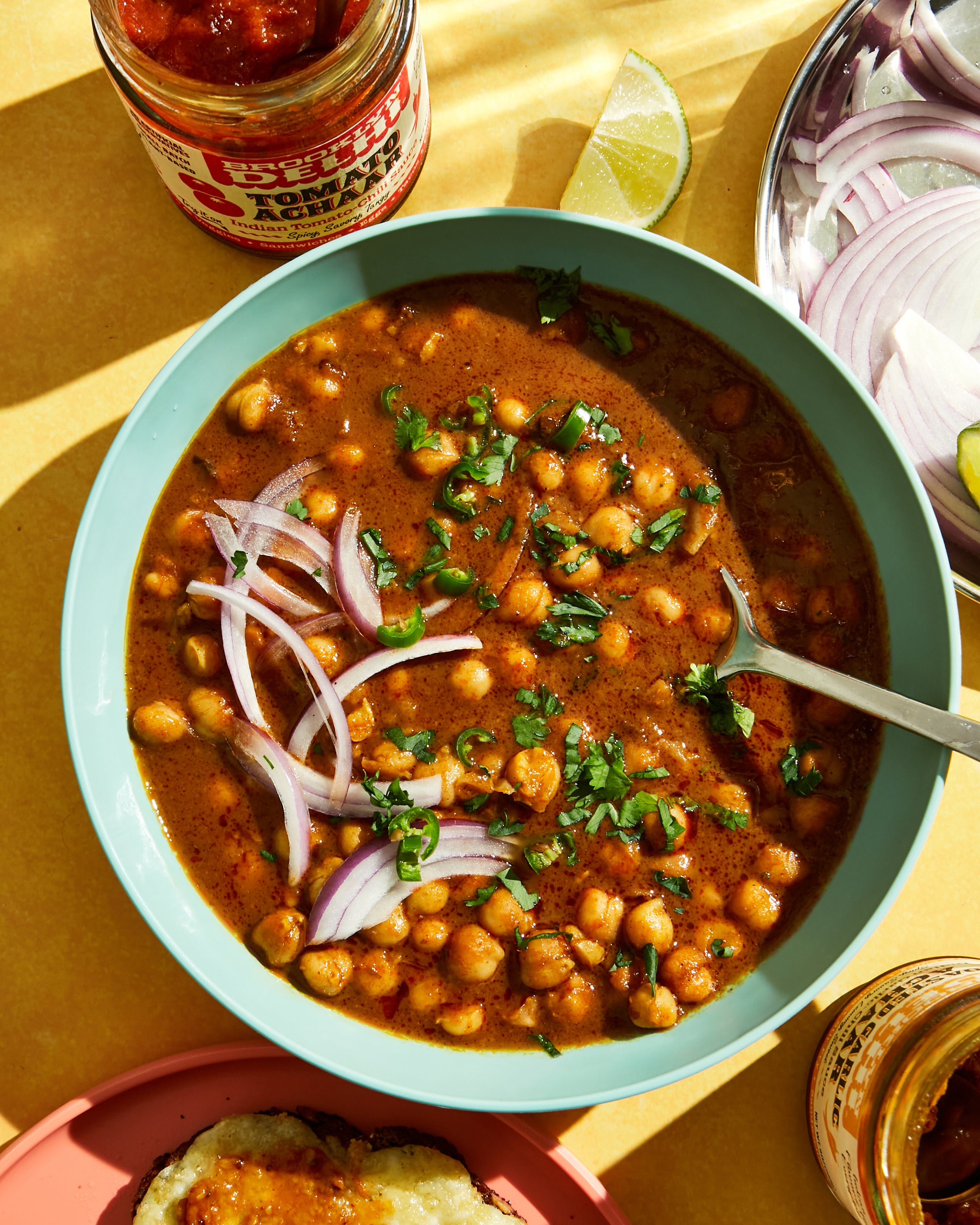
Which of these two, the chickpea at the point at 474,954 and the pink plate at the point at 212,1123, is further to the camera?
the pink plate at the point at 212,1123

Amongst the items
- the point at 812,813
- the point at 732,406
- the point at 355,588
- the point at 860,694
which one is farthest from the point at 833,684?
the point at 355,588

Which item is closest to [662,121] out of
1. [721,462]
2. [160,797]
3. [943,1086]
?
[721,462]

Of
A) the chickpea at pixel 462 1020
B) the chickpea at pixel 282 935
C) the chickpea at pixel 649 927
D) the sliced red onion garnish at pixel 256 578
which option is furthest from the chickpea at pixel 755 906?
the sliced red onion garnish at pixel 256 578

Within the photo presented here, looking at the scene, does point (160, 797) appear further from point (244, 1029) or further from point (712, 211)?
point (712, 211)

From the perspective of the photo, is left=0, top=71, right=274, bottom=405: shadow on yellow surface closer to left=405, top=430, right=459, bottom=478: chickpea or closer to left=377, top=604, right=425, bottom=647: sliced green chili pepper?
left=405, top=430, right=459, bottom=478: chickpea

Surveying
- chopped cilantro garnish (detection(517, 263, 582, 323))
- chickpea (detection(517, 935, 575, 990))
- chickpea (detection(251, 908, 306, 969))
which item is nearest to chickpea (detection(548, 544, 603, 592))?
chopped cilantro garnish (detection(517, 263, 582, 323))

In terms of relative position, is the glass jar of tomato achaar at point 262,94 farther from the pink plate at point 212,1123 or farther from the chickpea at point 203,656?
the pink plate at point 212,1123
